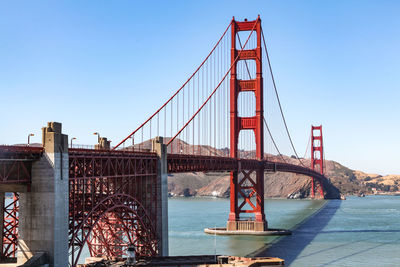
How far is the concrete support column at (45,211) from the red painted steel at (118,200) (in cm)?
358

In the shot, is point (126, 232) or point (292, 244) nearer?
point (126, 232)

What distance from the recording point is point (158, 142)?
42500mm

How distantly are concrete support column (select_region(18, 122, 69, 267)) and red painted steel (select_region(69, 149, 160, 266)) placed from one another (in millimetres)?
3579

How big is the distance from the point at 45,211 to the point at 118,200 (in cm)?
1021

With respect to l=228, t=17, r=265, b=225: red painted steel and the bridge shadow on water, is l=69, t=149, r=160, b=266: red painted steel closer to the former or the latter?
the bridge shadow on water

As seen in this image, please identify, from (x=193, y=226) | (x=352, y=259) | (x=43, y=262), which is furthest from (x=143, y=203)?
(x=193, y=226)

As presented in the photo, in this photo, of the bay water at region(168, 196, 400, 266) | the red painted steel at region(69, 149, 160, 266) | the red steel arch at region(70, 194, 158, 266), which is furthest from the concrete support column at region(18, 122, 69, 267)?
the bay water at region(168, 196, 400, 266)

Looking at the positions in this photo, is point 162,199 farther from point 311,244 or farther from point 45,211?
point 311,244

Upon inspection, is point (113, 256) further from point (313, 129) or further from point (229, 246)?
point (313, 129)

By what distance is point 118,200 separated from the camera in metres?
35.7

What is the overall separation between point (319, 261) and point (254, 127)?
29370mm

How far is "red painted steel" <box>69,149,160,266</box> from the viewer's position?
103 ft

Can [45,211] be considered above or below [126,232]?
above

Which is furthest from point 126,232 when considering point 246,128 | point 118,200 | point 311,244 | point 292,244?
point 246,128
